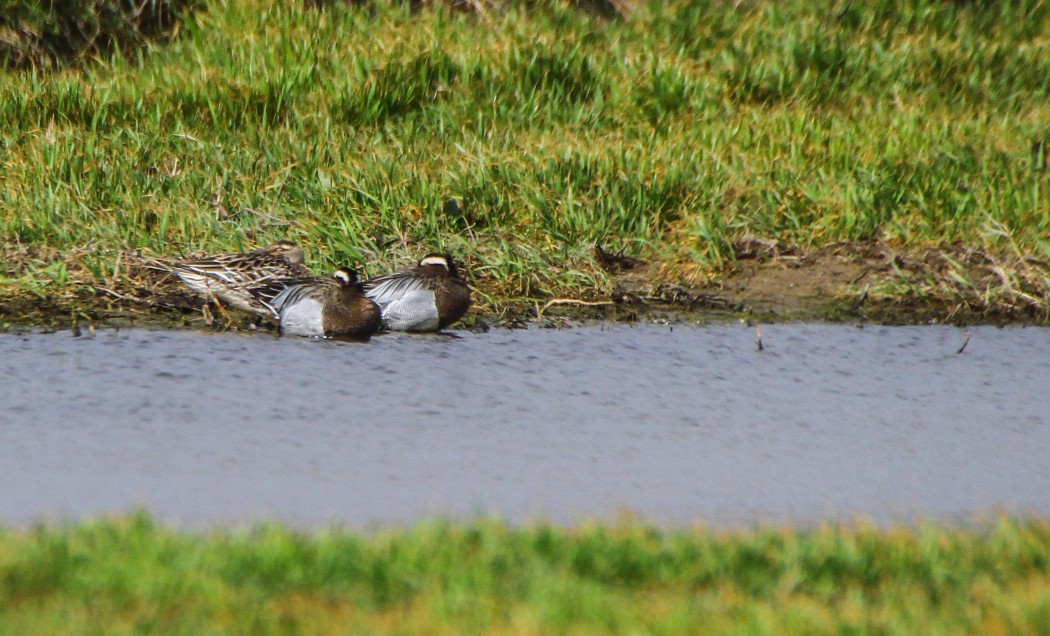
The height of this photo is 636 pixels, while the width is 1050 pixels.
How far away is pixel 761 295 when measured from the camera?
27.7 ft

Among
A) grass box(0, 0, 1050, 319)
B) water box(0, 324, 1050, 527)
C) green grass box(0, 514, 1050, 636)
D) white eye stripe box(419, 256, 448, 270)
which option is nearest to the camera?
green grass box(0, 514, 1050, 636)

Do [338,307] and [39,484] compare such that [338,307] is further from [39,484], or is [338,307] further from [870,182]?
[870,182]

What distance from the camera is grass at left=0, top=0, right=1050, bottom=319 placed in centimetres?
863

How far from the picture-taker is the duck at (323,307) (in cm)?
737

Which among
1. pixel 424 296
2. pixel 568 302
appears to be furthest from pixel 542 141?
pixel 424 296

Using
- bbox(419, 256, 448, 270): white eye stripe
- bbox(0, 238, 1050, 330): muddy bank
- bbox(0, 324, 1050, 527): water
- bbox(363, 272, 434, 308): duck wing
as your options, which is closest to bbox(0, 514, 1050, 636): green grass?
bbox(0, 324, 1050, 527): water

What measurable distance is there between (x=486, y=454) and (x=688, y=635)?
6.32 ft

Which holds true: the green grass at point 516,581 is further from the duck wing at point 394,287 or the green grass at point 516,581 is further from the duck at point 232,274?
the duck at point 232,274

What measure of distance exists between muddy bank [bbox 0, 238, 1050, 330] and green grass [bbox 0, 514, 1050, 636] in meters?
3.65

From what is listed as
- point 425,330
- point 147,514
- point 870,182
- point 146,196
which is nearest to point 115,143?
point 146,196

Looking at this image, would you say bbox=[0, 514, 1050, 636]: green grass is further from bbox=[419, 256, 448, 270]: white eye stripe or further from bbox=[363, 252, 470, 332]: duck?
bbox=[419, 256, 448, 270]: white eye stripe

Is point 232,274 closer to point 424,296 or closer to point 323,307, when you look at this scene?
point 323,307

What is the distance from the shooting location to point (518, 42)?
Result: 11.8 meters

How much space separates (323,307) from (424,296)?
523mm
